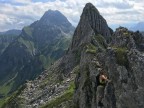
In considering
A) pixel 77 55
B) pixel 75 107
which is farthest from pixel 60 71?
pixel 75 107

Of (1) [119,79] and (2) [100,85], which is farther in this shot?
(2) [100,85]

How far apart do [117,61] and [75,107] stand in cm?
1878

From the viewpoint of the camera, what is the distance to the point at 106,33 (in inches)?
7721

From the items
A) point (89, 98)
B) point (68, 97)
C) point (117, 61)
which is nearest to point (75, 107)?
point (89, 98)

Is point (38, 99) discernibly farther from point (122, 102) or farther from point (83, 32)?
point (122, 102)

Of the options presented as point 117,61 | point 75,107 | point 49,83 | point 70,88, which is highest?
point 117,61

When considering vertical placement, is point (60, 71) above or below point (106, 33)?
below

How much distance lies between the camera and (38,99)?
462 ft

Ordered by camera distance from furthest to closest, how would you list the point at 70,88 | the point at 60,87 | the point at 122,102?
the point at 60,87 → the point at 70,88 → the point at 122,102

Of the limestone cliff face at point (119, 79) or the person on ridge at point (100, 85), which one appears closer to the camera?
the limestone cliff face at point (119, 79)

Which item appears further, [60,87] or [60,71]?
[60,71]

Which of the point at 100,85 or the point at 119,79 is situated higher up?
the point at 119,79

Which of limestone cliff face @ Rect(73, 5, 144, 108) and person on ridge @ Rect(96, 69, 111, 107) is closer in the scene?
limestone cliff face @ Rect(73, 5, 144, 108)

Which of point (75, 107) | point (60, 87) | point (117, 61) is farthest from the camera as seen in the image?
point (60, 87)
